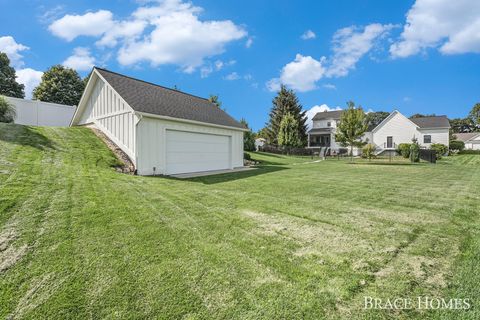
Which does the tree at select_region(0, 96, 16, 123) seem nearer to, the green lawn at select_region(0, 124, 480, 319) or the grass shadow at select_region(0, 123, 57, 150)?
the grass shadow at select_region(0, 123, 57, 150)

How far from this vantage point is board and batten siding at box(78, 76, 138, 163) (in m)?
10.0

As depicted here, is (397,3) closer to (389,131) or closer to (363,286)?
(363,286)

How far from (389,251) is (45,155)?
10313mm

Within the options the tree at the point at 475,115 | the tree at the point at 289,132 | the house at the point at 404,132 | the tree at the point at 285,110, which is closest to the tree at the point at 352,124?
the tree at the point at 289,132

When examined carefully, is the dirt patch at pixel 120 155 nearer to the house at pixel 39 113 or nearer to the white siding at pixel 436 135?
the house at pixel 39 113

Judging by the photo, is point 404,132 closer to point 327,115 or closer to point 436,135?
point 436,135

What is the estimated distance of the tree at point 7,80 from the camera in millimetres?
29953

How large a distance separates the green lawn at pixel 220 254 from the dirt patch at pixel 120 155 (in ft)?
12.0

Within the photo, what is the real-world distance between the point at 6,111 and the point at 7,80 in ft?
75.8

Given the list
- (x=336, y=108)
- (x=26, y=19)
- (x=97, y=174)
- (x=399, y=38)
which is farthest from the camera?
(x=336, y=108)

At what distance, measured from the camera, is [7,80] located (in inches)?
1196

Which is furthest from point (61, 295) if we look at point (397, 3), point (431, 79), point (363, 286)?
point (431, 79)

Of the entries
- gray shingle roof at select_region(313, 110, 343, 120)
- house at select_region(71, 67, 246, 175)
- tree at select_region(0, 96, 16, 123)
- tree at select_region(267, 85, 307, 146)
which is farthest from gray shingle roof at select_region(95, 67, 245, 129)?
gray shingle roof at select_region(313, 110, 343, 120)

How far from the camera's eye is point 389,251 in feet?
10.2
